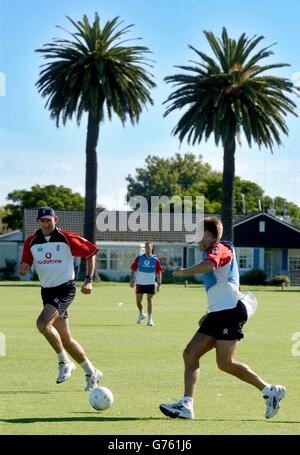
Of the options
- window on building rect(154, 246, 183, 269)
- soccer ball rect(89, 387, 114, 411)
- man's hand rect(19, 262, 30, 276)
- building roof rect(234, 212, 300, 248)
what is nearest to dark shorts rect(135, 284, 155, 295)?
man's hand rect(19, 262, 30, 276)

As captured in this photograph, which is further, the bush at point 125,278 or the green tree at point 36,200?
the green tree at point 36,200

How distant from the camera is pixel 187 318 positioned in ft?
90.4

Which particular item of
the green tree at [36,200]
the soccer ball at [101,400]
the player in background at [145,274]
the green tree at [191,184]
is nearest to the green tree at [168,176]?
the green tree at [191,184]

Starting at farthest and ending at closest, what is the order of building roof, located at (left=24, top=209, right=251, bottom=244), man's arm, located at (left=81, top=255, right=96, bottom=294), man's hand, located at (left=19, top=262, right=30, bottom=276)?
building roof, located at (left=24, top=209, right=251, bottom=244)
man's hand, located at (left=19, top=262, right=30, bottom=276)
man's arm, located at (left=81, top=255, right=96, bottom=294)

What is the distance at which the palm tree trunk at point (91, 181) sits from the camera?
212ft

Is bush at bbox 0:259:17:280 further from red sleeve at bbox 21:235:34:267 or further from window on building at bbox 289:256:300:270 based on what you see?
red sleeve at bbox 21:235:34:267

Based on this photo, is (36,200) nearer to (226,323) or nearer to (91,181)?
(91,181)

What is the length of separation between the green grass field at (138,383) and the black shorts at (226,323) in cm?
82

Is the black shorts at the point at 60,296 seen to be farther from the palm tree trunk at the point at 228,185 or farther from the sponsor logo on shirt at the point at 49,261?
the palm tree trunk at the point at 228,185

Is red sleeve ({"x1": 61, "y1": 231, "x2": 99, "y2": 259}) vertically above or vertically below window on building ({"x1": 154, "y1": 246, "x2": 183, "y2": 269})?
above

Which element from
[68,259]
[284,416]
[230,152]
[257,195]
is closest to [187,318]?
[68,259]

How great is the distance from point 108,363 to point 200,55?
5204cm

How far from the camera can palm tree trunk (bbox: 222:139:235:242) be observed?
2511 inches

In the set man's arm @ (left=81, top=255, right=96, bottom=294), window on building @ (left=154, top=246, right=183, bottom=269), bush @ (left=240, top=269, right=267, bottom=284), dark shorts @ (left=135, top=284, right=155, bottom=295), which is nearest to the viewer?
man's arm @ (left=81, top=255, right=96, bottom=294)
